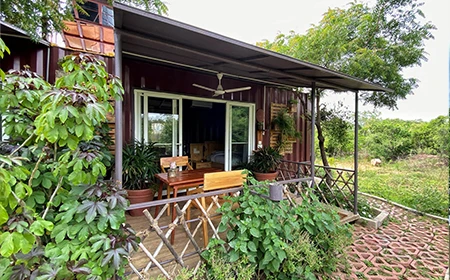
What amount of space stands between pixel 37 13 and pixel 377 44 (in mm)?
5884

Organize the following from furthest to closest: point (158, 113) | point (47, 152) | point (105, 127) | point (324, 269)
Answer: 1. point (158, 113)
2. point (105, 127)
3. point (324, 269)
4. point (47, 152)

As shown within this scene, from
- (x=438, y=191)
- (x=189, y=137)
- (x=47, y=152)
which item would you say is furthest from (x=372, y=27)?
(x=47, y=152)

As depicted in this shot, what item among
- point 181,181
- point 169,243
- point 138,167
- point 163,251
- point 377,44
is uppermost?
point 377,44

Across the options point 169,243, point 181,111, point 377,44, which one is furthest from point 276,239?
point 377,44

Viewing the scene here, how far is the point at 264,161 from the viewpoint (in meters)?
5.11

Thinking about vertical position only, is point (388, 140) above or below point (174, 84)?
below

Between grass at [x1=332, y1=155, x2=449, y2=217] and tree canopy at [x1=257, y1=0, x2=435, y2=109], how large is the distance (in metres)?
2.25

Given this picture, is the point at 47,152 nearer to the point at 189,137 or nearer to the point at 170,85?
the point at 170,85

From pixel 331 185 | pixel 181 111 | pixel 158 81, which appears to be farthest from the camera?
pixel 331 185

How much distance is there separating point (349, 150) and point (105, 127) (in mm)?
10222

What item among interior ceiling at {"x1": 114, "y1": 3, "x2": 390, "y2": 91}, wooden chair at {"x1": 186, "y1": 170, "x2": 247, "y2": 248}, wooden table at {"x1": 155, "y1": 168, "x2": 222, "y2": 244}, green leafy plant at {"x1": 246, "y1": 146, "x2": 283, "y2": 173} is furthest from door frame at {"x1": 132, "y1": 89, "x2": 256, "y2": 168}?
wooden chair at {"x1": 186, "y1": 170, "x2": 247, "y2": 248}

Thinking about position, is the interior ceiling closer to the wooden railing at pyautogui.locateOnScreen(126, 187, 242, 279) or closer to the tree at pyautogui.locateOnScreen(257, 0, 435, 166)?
the tree at pyautogui.locateOnScreen(257, 0, 435, 166)

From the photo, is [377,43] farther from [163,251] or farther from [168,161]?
[163,251]

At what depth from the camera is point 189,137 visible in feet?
23.0
